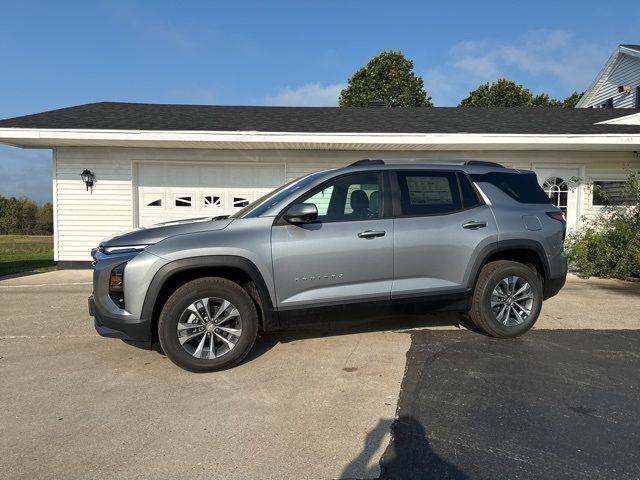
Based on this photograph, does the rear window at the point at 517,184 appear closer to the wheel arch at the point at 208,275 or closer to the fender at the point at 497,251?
the fender at the point at 497,251

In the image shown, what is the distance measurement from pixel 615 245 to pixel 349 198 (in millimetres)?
7349

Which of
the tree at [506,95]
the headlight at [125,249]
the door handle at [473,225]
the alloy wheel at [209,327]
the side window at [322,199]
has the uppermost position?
the tree at [506,95]

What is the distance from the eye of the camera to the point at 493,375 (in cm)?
397

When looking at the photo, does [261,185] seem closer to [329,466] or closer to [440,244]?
[440,244]

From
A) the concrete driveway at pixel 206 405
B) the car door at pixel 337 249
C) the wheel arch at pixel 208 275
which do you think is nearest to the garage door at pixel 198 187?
the concrete driveway at pixel 206 405

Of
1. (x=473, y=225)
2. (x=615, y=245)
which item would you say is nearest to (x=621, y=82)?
(x=615, y=245)

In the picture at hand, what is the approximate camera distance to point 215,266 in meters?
4.03

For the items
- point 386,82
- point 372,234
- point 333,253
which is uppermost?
point 386,82

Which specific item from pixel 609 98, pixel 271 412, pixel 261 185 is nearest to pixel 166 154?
pixel 261 185

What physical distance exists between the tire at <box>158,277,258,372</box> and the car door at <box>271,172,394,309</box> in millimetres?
381

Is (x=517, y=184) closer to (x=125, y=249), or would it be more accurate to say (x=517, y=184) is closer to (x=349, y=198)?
(x=349, y=198)

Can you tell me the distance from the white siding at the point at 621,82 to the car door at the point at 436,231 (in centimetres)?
1843

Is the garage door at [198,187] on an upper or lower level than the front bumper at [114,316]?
upper

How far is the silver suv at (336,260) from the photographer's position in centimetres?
396
